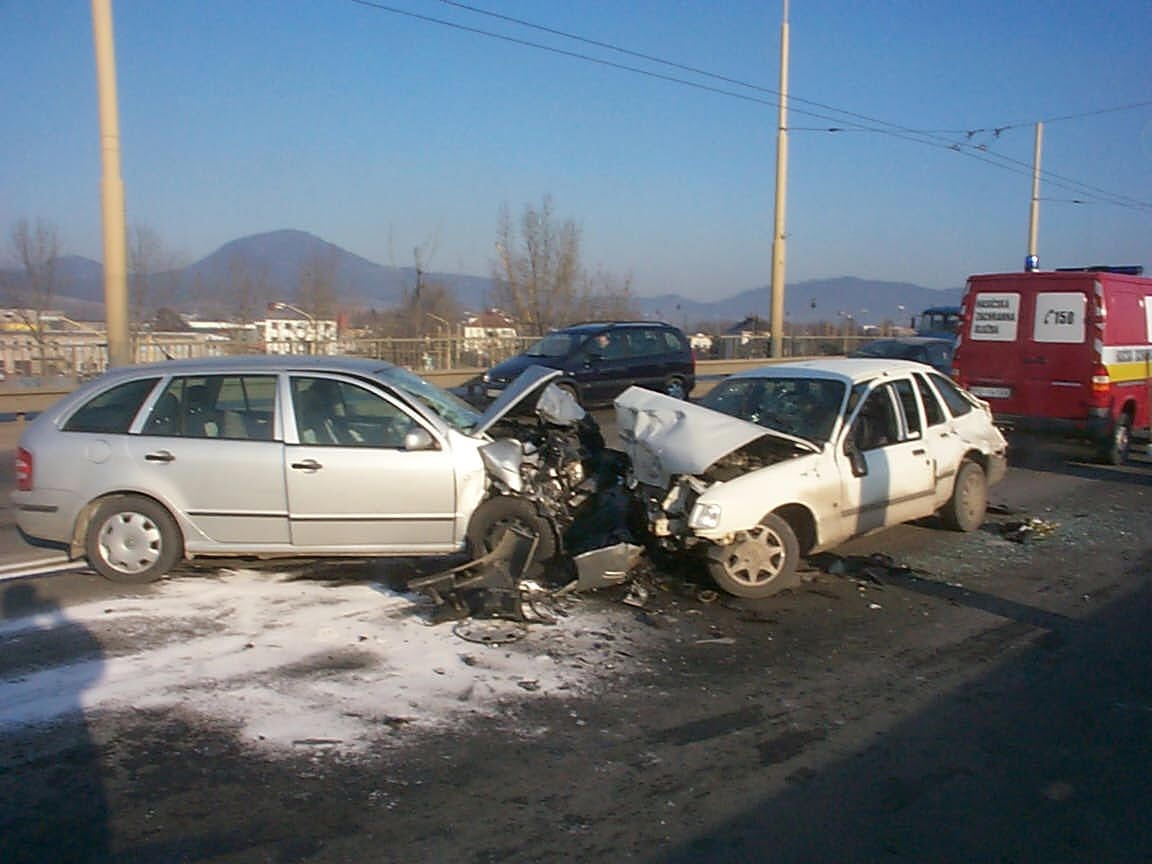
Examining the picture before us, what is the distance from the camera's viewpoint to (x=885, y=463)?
7.22m

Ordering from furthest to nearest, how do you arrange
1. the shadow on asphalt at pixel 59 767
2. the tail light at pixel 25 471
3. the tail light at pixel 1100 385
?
the tail light at pixel 1100 385 < the tail light at pixel 25 471 < the shadow on asphalt at pixel 59 767

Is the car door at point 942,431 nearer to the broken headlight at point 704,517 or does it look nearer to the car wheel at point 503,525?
the broken headlight at point 704,517

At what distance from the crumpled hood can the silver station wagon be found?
94cm

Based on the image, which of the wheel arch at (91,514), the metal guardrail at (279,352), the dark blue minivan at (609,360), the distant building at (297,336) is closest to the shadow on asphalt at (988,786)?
the wheel arch at (91,514)

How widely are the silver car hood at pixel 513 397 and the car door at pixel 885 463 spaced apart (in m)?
2.28

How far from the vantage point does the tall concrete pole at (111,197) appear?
1295 centimetres

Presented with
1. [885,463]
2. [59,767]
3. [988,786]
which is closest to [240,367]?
[59,767]

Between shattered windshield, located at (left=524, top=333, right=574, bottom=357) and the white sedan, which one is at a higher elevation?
shattered windshield, located at (left=524, top=333, right=574, bottom=357)

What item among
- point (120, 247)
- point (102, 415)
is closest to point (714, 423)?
point (102, 415)

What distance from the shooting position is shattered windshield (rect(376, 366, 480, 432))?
674 cm

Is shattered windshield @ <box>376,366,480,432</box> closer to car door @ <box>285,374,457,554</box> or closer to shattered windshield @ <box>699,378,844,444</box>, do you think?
car door @ <box>285,374,457,554</box>

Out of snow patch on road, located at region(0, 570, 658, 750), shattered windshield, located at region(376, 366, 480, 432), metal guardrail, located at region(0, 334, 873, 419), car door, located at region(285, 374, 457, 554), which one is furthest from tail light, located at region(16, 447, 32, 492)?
metal guardrail, located at region(0, 334, 873, 419)

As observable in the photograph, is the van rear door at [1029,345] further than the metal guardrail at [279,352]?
No

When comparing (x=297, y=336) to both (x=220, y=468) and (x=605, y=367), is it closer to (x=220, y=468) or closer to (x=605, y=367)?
(x=605, y=367)
